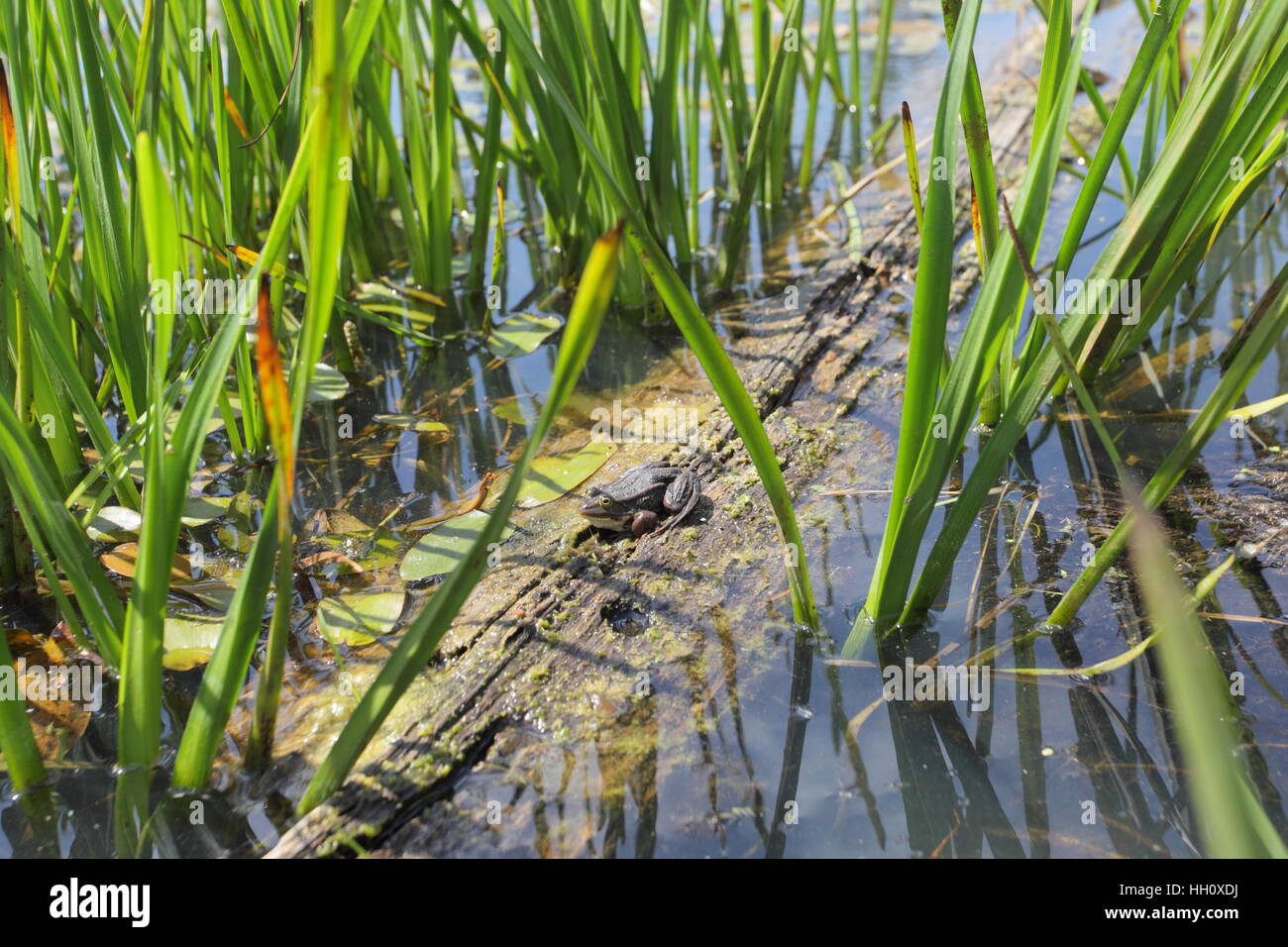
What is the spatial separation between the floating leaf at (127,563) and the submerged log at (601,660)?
0.74 metres

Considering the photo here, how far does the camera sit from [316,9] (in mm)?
1219

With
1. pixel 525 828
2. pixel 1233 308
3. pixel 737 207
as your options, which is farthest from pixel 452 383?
pixel 1233 308

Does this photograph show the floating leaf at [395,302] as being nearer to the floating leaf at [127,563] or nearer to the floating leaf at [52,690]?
the floating leaf at [127,563]

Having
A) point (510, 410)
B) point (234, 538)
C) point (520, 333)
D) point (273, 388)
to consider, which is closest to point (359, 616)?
point (234, 538)

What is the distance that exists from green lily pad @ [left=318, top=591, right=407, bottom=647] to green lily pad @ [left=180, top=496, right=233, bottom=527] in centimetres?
56

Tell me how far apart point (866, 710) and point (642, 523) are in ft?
2.51

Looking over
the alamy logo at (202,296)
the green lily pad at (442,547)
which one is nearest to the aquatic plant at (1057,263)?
the green lily pad at (442,547)

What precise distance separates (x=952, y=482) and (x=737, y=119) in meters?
2.03

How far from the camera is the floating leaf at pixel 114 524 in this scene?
232cm

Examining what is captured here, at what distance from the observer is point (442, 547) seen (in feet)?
7.96

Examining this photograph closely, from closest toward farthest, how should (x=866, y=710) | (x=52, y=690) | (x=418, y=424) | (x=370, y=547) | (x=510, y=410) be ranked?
(x=866, y=710) < (x=52, y=690) < (x=370, y=547) < (x=418, y=424) < (x=510, y=410)

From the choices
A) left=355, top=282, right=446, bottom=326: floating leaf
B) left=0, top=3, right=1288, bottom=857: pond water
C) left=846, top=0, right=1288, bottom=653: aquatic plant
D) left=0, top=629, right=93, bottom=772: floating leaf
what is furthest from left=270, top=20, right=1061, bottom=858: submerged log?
left=355, top=282, right=446, bottom=326: floating leaf

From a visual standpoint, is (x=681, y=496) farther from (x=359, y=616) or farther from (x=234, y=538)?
(x=234, y=538)
